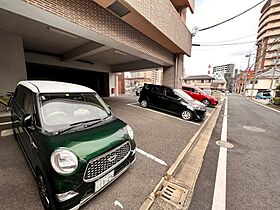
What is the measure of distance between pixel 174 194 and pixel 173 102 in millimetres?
5398

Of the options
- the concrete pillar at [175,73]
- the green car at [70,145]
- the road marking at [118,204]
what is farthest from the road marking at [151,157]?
the concrete pillar at [175,73]

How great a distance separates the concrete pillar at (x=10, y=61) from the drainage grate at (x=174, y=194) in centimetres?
797

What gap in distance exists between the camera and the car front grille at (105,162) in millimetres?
1692

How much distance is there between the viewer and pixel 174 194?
2191mm

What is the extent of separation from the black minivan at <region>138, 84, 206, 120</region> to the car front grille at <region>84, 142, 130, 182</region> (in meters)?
5.22

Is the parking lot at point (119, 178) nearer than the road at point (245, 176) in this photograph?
Yes

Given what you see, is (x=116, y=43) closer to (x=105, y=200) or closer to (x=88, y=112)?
(x=88, y=112)

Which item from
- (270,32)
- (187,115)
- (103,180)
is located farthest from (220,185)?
→ (270,32)

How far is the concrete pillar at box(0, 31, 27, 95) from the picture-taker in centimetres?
584

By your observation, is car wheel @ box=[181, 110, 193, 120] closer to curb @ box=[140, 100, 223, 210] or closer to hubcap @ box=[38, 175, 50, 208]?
curb @ box=[140, 100, 223, 210]

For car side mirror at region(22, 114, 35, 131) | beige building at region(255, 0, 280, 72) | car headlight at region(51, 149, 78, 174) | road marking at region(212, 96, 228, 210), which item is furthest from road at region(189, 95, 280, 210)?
beige building at region(255, 0, 280, 72)

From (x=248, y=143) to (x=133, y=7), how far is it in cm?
581

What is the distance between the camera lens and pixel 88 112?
265 cm

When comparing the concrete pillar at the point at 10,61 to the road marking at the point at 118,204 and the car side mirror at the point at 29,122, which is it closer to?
the car side mirror at the point at 29,122
